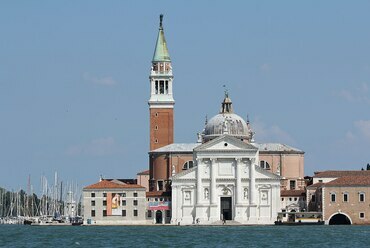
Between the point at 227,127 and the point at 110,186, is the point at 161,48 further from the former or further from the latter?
the point at 110,186

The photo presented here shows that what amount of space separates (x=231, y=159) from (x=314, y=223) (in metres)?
10.2

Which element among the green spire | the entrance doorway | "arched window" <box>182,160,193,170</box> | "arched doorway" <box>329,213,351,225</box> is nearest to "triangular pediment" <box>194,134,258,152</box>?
the entrance doorway

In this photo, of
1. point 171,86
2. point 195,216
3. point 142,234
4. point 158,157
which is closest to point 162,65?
point 171,86

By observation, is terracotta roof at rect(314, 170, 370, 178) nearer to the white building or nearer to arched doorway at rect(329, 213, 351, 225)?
arched doorway at rect(329, 213, 351, 225)

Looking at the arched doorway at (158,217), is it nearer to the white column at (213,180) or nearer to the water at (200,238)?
the white column at (213,180)

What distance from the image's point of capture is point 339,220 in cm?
15062

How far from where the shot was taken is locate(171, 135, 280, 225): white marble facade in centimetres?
14912

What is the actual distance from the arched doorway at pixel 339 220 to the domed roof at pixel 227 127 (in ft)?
43.0

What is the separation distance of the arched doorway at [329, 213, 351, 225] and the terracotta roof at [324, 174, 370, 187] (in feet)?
11.2

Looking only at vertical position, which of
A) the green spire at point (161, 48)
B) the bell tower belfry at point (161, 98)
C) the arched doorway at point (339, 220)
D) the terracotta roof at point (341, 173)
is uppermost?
the green spire at point (161, 48)

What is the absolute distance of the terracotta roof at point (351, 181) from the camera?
5773 inches

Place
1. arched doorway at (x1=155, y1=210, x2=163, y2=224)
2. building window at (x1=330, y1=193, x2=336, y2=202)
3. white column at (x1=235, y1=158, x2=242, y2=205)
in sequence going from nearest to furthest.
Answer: building window at (x1=330, y1=193, x2=336, y2=202)
white column at (x1=235, y1=158, x2=242, y2=205)
arched doorway at (x1=155, y1=210, x2=163, y2=224)

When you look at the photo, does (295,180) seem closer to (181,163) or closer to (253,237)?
(181,163)

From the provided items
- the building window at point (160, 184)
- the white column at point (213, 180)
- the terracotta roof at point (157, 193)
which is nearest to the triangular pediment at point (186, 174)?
the white column at point (213, 180)
